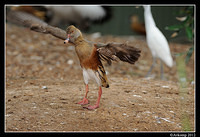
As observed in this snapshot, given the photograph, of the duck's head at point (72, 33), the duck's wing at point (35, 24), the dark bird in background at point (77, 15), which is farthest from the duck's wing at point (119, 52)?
the dark bird in background at point (77, 15)

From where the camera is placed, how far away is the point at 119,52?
7.78 ft

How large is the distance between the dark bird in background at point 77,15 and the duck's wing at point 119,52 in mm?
5369

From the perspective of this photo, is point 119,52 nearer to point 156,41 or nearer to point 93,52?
point 93,52

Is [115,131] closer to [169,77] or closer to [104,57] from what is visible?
[104,57]

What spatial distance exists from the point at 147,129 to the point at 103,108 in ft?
1.69

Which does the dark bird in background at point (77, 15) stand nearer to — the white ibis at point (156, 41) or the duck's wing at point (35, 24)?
the white ibis at point (156, 41)

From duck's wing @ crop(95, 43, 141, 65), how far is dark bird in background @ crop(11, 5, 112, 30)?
211 inches

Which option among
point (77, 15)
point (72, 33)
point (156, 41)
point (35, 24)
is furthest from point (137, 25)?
point (72, 33)

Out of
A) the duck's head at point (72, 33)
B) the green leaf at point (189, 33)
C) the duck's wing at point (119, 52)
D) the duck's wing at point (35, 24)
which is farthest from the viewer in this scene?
the green leaf at point (189, 33)

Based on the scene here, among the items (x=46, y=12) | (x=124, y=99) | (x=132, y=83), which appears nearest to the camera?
(x=124, y=99)

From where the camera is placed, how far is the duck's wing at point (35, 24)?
2.66 m

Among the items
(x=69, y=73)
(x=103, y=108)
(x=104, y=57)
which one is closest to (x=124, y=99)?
(x=103, y=108)

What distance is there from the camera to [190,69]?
6.27m

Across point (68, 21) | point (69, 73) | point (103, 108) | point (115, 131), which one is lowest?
point (115, 131)
